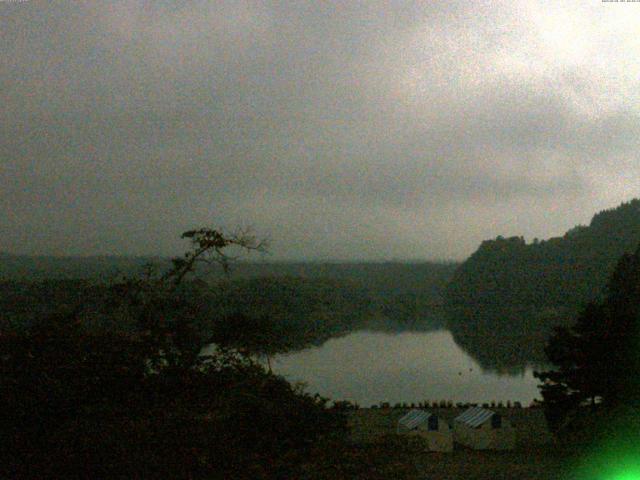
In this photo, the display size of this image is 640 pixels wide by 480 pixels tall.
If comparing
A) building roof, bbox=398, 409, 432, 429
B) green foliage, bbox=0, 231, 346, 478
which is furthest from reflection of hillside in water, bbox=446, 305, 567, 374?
green foliage, bbox=0, 231, 346, 478

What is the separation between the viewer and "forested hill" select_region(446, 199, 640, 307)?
72625 mm

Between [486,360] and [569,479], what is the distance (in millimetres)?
36554

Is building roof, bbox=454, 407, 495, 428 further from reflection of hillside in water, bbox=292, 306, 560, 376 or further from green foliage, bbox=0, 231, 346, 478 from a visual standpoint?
reflection of hillside in water, bbox=292, 306, 560, 376

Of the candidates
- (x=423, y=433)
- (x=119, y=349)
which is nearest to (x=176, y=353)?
(x=119, y=349)

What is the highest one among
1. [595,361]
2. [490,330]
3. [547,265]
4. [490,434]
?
[547,265]

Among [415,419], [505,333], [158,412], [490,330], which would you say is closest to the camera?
[158,412]

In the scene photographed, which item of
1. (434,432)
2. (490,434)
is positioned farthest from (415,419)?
→ (490,434)

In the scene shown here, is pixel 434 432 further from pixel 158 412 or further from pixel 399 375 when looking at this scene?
pixel 399 375

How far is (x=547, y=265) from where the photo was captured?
3209 inches

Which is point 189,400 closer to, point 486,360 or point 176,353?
point 176,353

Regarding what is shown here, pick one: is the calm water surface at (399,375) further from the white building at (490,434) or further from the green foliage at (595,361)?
the green foliage at (595,361)

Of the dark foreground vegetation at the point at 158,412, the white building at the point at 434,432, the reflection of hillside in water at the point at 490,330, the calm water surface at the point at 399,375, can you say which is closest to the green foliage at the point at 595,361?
the white building at the point at 434,432

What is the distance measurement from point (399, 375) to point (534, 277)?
51.6 m

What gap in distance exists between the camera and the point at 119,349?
6109 millimetres
